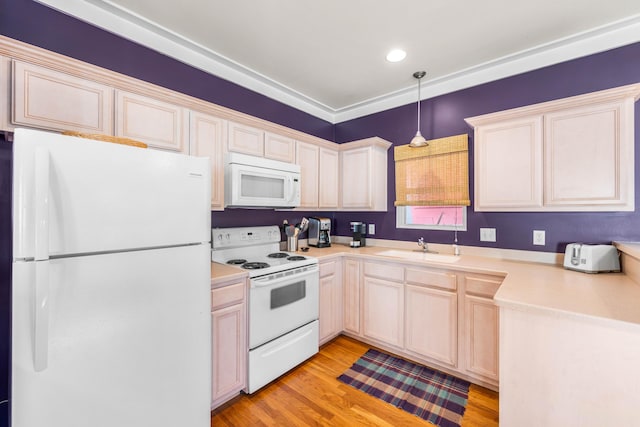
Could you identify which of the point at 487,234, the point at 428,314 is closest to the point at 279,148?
the point at 428,314

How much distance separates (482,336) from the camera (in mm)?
2002

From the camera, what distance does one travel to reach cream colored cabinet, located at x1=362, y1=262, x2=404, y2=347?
8.05ft

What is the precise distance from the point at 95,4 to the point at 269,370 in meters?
2.88

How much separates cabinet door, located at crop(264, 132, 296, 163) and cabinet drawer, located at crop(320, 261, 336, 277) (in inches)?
43.4

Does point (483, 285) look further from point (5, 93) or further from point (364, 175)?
point (5, 93)

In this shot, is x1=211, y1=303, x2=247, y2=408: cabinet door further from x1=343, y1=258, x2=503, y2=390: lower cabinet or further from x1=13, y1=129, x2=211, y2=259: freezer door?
x1=343, y1=258, x2=503, y2=390: lower cabinet

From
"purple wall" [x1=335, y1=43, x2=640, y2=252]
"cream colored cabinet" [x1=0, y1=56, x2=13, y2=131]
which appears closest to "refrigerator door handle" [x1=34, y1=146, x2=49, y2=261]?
"cream colored cabinet" [x1=0, y1=56, x2=13, y2=131]

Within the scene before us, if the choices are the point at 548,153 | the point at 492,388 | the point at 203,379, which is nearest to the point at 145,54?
the point at 203,379

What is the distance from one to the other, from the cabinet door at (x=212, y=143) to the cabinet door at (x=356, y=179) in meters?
1.54

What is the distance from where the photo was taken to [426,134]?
2924mm

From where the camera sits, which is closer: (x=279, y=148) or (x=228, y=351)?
(x=228, y=351)

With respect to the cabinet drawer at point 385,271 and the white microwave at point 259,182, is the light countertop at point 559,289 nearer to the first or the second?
the cabinet drawer at point 385,271

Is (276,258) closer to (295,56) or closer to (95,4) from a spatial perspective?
(295,56)

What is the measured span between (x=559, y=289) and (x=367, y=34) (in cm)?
214
